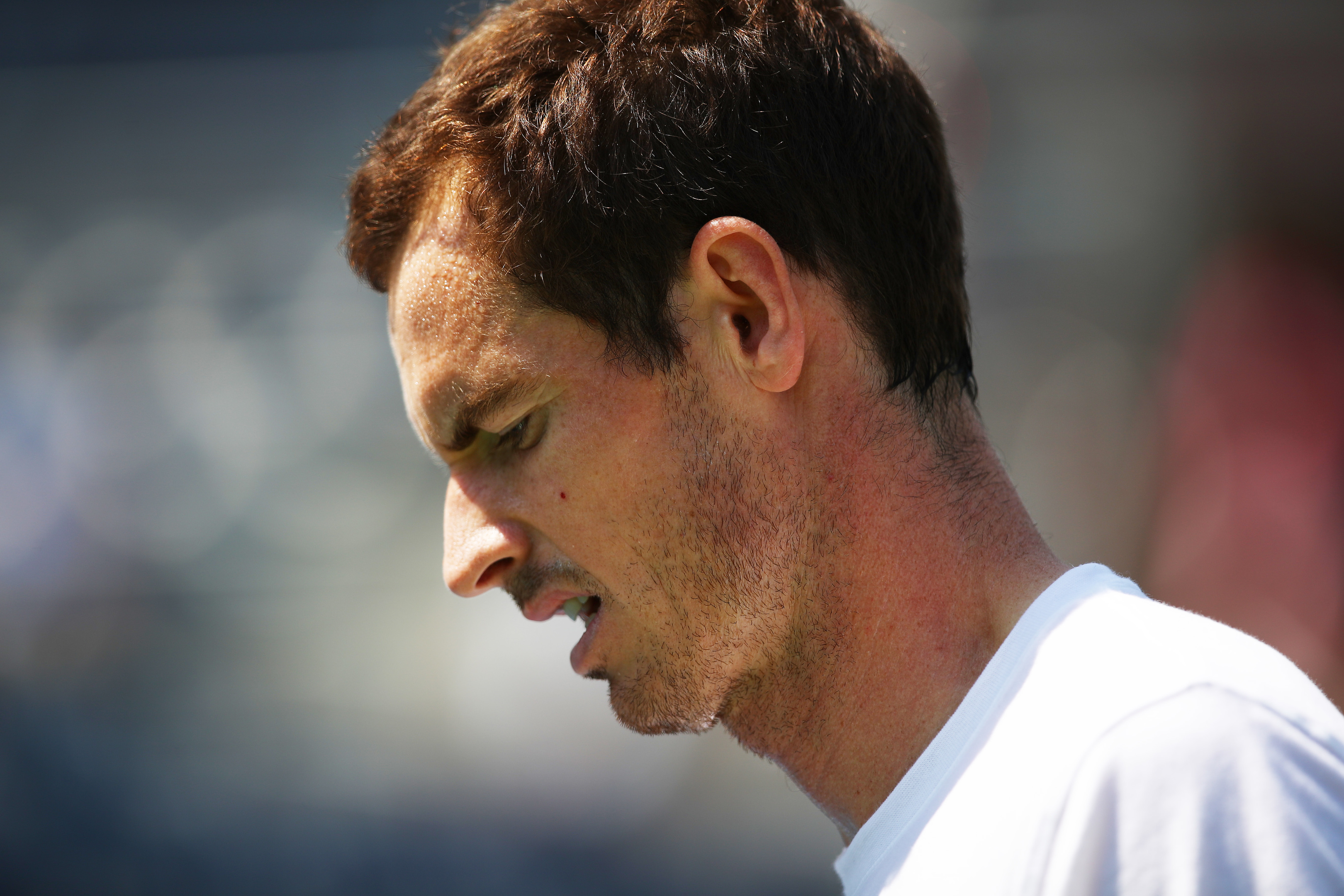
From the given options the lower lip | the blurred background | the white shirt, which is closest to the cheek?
the lower lip

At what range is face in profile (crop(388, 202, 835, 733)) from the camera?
1.39m

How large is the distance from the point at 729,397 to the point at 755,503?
15cm

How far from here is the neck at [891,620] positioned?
130 cm

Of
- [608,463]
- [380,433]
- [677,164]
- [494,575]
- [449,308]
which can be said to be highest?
[380,433]

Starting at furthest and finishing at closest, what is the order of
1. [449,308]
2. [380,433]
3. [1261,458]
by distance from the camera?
[380,433] → [1261,458] → [449,308]

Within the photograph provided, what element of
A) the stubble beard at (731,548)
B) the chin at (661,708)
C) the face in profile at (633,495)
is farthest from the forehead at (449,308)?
the chin at (661,708)

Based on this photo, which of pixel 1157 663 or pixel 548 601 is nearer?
pixel 1157 663

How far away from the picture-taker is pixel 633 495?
141 centimetres

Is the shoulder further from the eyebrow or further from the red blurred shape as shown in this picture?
the red blurred shape

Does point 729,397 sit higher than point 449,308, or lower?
lower

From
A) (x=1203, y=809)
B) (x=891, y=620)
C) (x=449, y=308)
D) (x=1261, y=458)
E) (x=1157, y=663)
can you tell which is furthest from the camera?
(x=1261, y=458)

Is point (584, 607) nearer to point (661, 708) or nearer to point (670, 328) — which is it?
point (661, 708)

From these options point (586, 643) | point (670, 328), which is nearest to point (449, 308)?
point (670, 328)

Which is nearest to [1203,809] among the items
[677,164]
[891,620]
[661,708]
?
[891,620]
